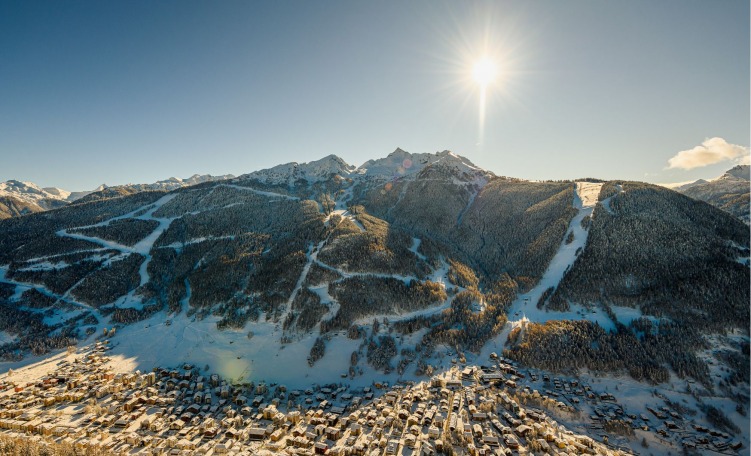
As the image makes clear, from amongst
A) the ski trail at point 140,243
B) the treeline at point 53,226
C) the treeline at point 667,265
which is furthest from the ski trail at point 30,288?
the treeline at point 667,265

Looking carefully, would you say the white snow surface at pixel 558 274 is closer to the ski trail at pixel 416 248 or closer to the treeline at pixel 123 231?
the ski trail at pixel 416 248

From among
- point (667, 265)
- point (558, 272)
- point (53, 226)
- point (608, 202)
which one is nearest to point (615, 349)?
point (558, 272)

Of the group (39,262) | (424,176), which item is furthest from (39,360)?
(424,176)

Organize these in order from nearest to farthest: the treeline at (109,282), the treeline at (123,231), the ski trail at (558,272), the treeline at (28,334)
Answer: the treeline at (28,334) → the ski trail at (558,272) → the treeline at (109,282) → the treeline at (123,231)

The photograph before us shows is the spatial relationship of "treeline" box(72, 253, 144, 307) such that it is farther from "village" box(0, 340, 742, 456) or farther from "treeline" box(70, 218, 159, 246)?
"village" box(0, 340, 742, 456)

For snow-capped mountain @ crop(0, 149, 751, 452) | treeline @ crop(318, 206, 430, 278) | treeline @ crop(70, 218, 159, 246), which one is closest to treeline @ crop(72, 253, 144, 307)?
snow-capped mountain @ crop(0, 149, 751, 452)

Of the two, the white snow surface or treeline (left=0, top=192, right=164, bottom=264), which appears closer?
the white snow surface

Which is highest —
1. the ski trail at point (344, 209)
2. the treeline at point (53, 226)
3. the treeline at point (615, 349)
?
the ski trail at point (344, 209)

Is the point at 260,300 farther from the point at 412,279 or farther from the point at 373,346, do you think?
the point at 412,279

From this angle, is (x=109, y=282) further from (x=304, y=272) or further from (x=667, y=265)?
(x=667, y=265)
